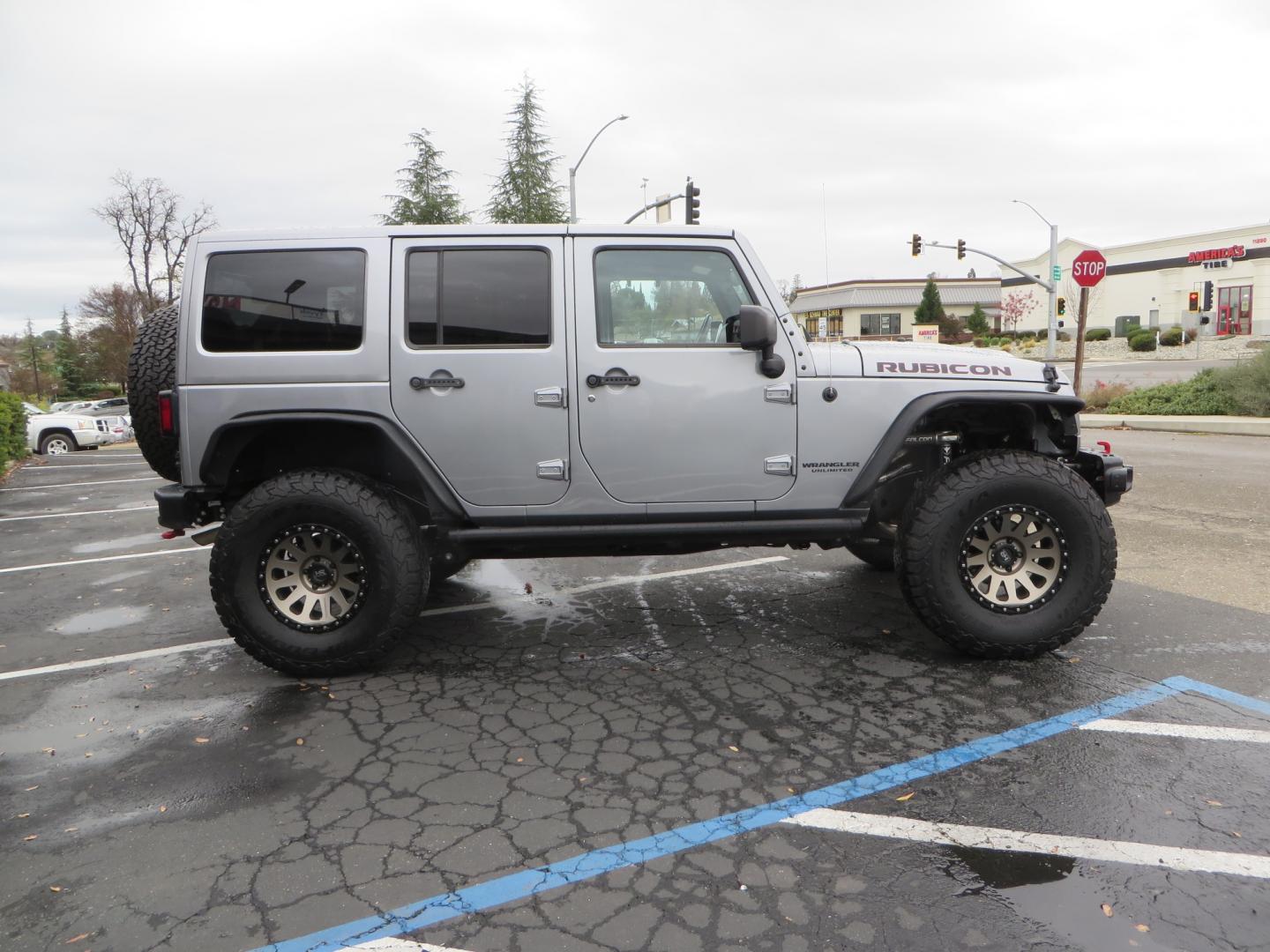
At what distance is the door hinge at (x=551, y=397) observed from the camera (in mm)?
4043

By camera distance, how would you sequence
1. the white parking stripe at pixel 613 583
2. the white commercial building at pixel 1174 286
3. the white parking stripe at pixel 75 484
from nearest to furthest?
the white parking stripe at pixel 613 583
the white parking stripe at pixel 75 484
the white commercial building at pixel 1174 286

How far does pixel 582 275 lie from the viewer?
4.12 m

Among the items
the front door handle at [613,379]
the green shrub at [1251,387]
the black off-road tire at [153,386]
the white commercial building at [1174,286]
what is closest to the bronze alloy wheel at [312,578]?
the black off-road tire at [153,386]

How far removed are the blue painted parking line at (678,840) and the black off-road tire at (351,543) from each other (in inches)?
71.6

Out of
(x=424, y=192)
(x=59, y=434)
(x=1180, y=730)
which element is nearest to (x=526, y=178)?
(x=424, y=192)

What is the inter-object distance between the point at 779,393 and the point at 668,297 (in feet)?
2.43

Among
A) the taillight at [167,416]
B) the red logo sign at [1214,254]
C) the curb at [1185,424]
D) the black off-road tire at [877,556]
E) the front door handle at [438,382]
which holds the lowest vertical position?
the black off-road tire at [877,556]

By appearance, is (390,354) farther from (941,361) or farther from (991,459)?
(991,459)

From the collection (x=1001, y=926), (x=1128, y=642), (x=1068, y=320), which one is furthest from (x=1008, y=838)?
(x=1068, y=320)

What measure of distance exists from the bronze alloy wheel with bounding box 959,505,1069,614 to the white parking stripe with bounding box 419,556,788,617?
2.38 m

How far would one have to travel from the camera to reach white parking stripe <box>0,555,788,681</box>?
4465mm

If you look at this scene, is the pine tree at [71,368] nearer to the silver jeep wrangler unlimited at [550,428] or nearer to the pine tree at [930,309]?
the pine tree at [930,309]

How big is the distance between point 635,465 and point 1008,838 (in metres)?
2.24

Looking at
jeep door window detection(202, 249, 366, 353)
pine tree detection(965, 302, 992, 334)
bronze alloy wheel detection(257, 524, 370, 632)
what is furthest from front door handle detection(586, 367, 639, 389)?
pine tree detection(965, 302, 992, 334)
